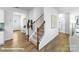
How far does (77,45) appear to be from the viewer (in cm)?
185

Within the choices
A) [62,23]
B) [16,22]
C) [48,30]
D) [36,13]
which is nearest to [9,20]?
[16,22]

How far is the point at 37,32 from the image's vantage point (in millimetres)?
1861

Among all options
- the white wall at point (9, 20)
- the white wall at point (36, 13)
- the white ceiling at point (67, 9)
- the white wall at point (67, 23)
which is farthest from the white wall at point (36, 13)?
the white wall at point (67, 23)

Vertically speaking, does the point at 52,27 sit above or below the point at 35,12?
below

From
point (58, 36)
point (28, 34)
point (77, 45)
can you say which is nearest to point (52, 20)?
point (58, 36)

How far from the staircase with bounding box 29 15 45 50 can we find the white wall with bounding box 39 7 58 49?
6 centimetres

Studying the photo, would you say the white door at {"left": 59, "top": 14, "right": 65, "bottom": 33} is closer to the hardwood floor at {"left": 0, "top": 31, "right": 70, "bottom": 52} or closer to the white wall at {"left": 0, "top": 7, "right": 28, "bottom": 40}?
the hardwood floor at {"left": 0, "top": 31, "right": 70, "bottom": 52}

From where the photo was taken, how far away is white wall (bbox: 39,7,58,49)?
1.84 m

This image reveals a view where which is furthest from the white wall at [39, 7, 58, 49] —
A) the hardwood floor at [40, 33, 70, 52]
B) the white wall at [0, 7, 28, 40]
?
the white wall at [0, 7, 28, 40]

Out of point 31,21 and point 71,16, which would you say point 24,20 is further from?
point 71,16

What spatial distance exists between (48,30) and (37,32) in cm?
18

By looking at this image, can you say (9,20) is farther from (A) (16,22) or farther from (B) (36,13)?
(B) (36,13)

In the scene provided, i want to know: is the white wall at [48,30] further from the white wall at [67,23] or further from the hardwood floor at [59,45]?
the white wall at [67,23]

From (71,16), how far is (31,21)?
0.64 m
